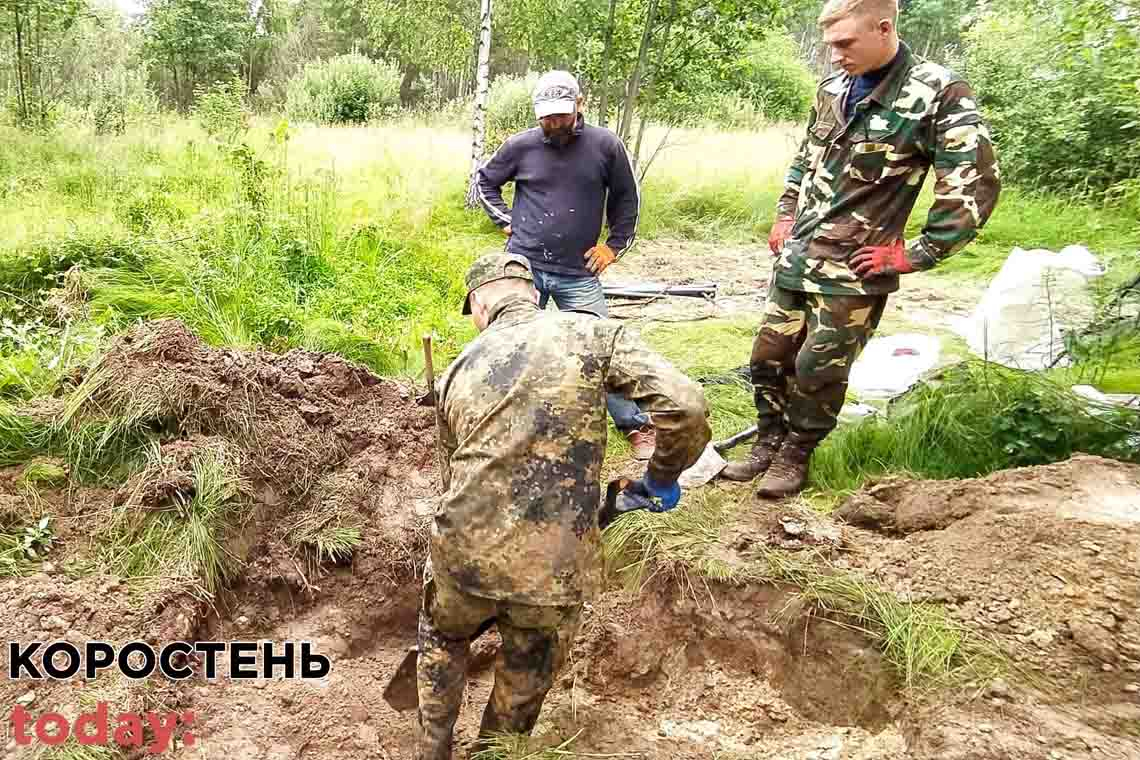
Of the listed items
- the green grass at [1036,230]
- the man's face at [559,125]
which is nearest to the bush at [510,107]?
the green grass at [1036,230]

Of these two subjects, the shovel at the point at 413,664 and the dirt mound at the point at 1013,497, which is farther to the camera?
the dirt mound at the point at 1013,497

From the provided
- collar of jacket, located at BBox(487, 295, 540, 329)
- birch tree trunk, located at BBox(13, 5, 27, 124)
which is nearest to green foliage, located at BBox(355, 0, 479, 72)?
birch tree trunk, located at BBox(13, 5, 27, 124)

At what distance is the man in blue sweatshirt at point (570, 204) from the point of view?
12.4 feet

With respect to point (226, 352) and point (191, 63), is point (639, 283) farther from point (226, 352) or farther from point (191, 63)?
point (191, 63)

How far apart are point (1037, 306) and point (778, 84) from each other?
17.7 metres

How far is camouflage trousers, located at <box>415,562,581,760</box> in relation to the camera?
2.09m

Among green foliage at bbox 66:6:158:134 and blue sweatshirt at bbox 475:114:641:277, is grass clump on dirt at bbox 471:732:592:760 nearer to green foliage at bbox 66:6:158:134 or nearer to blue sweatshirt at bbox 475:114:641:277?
blue sweatshirt at bbox 475:114:641:277

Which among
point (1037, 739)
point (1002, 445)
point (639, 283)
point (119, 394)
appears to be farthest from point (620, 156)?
point (639, 283)

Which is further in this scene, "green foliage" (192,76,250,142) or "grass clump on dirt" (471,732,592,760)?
"green foliage" (192,76,250,142)

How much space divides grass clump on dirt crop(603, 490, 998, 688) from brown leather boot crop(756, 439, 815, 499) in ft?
0.60

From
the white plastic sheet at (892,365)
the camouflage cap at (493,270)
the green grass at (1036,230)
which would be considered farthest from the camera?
the green grass at (1036,230)

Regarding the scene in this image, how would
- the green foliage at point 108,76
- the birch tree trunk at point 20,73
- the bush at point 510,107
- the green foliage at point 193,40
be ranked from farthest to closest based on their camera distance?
the green foliage at point 193,40 → the bush at point 510,107 → the green foliage at point 108,76 → the birch tree trunk at point 20,73

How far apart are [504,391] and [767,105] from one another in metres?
19.2

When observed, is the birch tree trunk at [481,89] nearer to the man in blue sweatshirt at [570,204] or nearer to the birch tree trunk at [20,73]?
the man in blue sweatshirt at [570,204]
